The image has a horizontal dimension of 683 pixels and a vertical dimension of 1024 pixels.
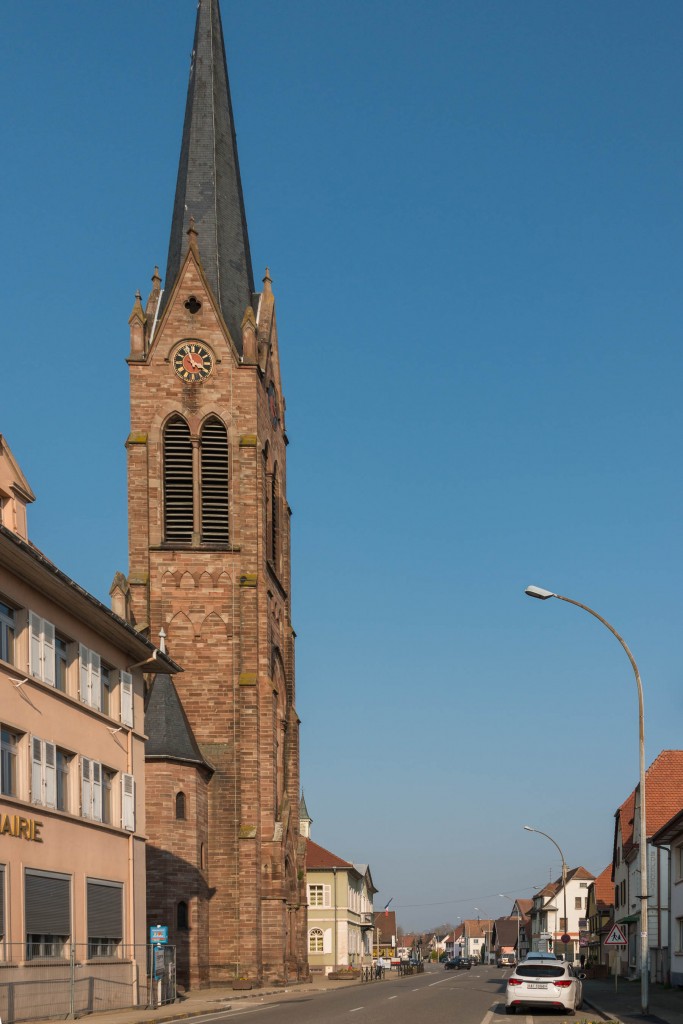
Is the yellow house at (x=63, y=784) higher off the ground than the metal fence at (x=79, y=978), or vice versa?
the yellow house at (x=63, y=784)

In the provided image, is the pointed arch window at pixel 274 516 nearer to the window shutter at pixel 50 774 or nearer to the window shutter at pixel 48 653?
the window shutter at pixel 48 653

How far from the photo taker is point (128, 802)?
34.3 meters

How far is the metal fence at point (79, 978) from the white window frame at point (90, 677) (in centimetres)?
544

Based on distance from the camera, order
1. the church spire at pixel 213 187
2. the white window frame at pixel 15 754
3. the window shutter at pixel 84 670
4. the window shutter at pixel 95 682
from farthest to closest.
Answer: the church spire at pixel 213 187 → the window shutter at pixel 95 682 → the window shutter at pixel 84 670 → the white window frame at pixel 15 754

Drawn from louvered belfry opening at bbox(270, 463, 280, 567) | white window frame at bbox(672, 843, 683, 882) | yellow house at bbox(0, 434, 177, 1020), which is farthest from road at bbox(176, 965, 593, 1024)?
louvered belfry opening at bbox(270, 463, 280, 567)

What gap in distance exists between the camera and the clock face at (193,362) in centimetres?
6066

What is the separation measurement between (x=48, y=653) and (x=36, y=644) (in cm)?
77

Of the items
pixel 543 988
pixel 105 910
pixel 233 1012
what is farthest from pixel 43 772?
pixel 543 988

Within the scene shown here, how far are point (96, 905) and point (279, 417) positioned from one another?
38.1 meters

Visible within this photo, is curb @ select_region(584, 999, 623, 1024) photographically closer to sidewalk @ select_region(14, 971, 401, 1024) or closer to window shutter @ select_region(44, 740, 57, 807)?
sidewalk @ select_region(14, 971, 401, 1024)

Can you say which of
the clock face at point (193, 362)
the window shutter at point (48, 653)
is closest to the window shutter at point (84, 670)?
the window shutter at point (48, 653)

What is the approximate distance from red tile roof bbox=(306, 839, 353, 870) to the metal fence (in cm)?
6532

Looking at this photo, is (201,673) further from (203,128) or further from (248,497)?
(203,128)

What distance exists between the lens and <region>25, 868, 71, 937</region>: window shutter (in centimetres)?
2736
